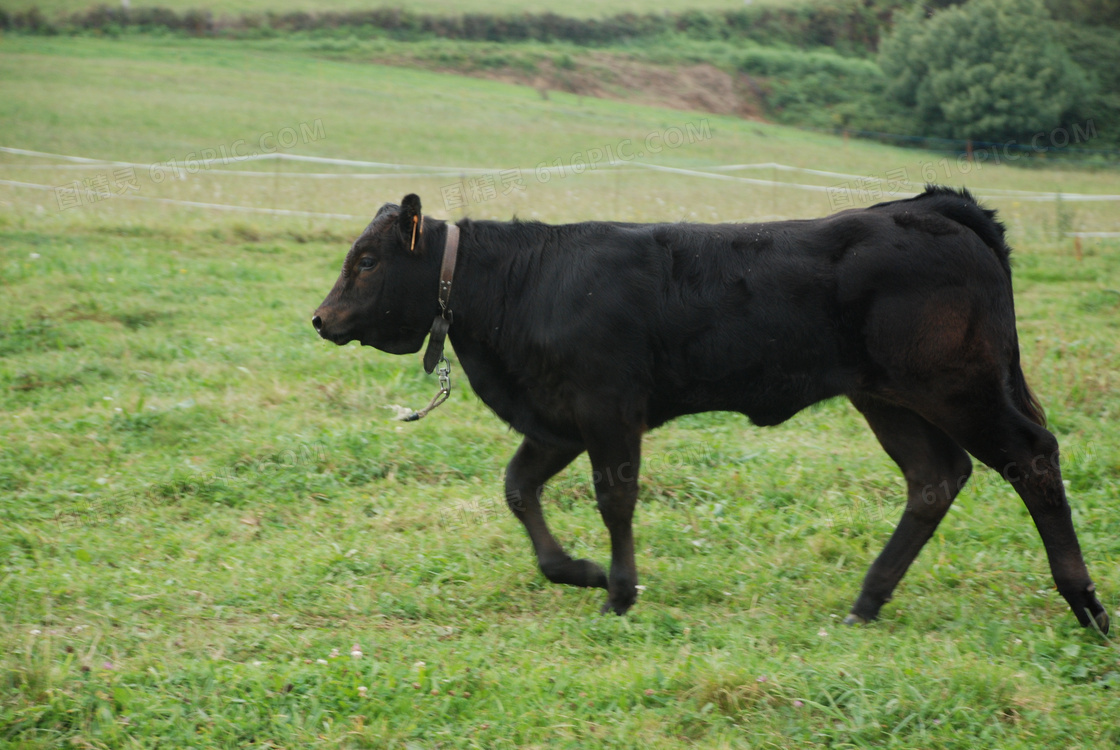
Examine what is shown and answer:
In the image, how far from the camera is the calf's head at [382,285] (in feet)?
15.7

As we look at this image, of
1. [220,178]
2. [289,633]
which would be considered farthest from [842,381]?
[220,178]

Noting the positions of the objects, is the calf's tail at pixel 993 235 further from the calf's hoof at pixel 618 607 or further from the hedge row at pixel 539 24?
the hedge row at pixel 539 24

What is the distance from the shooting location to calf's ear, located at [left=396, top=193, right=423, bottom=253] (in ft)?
15.2

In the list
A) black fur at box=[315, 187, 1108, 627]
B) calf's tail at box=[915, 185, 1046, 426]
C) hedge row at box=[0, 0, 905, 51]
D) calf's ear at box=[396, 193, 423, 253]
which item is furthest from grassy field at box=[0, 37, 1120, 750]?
hedge row at box=[0, 0, 905, 51]

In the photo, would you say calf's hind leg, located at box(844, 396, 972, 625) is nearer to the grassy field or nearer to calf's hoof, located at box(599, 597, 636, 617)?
the grassy field

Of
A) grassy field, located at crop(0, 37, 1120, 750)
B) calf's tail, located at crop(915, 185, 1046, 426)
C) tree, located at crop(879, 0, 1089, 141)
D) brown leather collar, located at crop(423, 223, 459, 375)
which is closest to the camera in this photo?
grassy field, located at crop(0, 37, 1120, 750)

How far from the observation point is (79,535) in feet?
17.4

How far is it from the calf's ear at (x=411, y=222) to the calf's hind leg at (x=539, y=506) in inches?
43.0

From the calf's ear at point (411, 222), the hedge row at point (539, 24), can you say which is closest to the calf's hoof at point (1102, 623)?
the calf's ear at point (411, 222)

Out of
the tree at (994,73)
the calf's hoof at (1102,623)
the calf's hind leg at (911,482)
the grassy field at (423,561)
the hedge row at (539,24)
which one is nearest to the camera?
the grassy field at (423,561)

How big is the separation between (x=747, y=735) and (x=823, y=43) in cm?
5613

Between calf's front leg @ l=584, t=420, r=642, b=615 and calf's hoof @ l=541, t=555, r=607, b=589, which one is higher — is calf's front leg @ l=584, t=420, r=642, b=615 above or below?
above

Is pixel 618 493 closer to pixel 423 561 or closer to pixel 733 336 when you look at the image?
pixel 733 336

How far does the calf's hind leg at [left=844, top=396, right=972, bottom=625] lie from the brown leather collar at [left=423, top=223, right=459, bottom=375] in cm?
191
